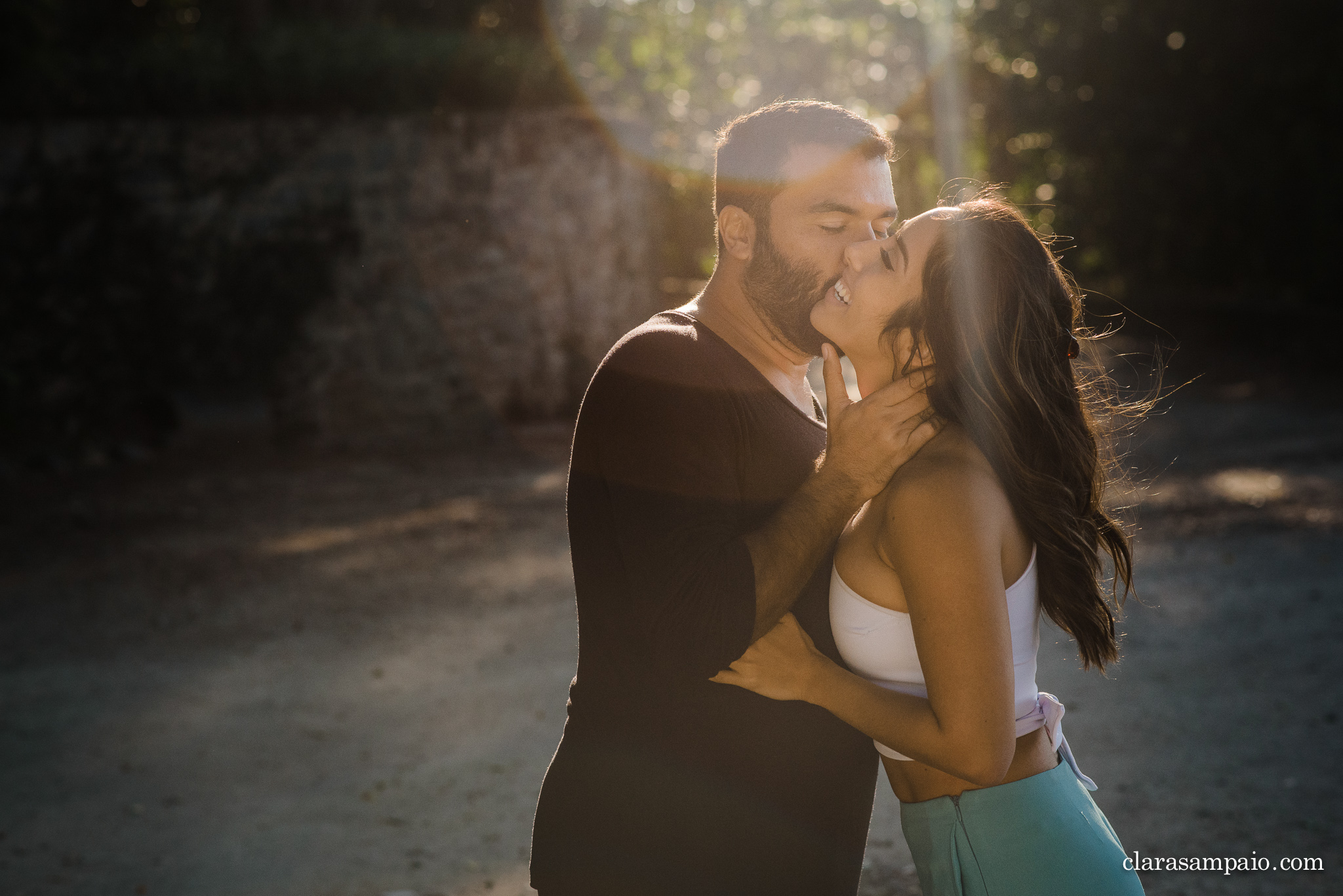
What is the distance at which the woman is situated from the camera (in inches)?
77.6

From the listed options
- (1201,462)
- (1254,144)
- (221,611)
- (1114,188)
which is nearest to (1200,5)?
(1254,144)

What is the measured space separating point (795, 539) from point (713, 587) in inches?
7.1

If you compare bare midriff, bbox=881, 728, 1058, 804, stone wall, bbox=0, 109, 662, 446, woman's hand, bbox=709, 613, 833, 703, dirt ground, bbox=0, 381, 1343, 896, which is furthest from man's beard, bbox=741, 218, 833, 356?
stone wall, bbox=0, 109, 662, 446

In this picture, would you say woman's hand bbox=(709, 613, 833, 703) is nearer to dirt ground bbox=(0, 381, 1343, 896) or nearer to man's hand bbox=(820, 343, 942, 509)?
man's hand bbox=(820, 343, 942, 509)

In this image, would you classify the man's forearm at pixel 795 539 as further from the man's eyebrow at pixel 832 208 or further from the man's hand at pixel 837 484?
the man's eyebrow at pixel 832 208

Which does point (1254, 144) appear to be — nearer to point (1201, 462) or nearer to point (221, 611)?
point (1201, 462)

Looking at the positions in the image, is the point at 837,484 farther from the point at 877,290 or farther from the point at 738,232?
the point at 738,232

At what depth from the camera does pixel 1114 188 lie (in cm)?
1844

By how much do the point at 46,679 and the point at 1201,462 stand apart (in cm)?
946

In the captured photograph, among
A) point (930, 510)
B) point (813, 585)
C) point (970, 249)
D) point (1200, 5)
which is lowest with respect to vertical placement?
point (813, 585)

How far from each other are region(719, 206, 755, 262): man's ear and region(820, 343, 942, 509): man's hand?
1.56 feet

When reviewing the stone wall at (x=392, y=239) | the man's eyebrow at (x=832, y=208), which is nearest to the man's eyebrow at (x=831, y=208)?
the man's eyebrow at (x=832, y=208)

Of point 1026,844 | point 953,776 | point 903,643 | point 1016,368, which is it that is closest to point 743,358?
point 1016,368

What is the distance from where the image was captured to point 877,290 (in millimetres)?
2230
